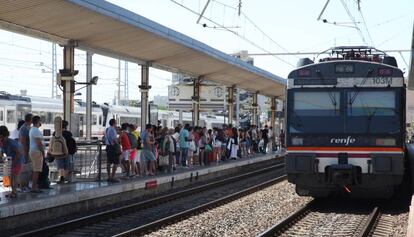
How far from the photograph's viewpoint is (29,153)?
40.9ft

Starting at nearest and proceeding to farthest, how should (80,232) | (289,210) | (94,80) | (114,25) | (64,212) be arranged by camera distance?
(80,232)
(64,212)
(289,210)
(114,25)
(94,80)

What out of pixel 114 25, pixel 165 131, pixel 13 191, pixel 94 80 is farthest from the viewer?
pixel 165 131

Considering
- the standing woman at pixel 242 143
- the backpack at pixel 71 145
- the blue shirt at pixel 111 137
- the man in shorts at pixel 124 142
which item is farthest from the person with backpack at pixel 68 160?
the standing woman at pixel 242 143

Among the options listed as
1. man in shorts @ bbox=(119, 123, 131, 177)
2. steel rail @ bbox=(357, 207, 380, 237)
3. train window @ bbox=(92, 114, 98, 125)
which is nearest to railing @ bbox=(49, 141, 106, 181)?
man in shorts @ bbox=(119, 123, 131, 177)

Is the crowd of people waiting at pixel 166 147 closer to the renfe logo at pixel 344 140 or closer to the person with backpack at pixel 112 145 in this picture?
the person with backpack at pixel 112 145

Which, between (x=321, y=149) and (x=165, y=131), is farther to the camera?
(x=165, y=131)

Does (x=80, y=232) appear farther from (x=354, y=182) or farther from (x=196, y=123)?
(x=196, y=123)

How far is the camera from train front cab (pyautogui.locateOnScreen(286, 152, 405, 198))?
1282 cm

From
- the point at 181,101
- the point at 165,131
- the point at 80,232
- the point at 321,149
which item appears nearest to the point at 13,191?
→ the point at 80,232

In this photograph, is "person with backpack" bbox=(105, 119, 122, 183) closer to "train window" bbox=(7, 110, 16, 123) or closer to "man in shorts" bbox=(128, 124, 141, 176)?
"man in shorts" bbox=(128, 124, 141, 176)

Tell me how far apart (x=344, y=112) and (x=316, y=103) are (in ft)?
2.08

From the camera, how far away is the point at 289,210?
1380 cm

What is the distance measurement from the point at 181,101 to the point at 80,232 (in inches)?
832

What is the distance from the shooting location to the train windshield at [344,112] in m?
13.1
